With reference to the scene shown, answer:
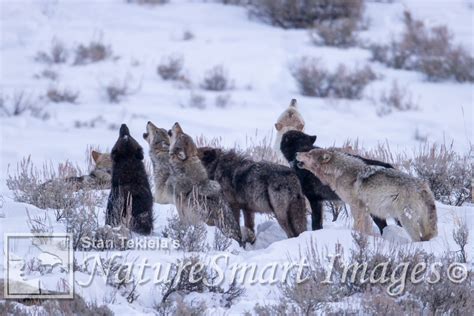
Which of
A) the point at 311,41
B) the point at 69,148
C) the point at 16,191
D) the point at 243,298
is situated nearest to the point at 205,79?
the point at 311,41

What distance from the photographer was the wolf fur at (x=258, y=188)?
9.82m

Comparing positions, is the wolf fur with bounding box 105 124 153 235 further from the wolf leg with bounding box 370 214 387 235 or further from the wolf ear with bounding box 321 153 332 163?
the wolf leg with bounding box 370 214 387 235

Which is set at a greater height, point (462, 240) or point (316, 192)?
point (316, 192)

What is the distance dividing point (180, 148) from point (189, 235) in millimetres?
1711

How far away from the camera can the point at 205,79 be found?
987 inches

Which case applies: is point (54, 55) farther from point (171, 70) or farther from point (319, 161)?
point (319, 161)

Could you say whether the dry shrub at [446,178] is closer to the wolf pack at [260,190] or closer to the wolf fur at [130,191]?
the wolf pack at [260,190]

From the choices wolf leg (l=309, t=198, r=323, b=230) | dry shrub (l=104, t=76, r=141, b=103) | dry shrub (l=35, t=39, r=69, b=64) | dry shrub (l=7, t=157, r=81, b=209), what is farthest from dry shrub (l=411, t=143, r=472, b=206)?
dry shrub (l=35, t=39, r=69, b=64)

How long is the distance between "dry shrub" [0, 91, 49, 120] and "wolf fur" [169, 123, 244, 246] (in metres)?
12.1

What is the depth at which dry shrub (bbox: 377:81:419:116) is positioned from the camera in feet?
75.4

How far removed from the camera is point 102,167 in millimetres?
12648

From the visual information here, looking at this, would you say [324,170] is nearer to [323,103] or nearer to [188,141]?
[188,141]

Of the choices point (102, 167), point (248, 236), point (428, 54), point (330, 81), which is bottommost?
point (248, 236)

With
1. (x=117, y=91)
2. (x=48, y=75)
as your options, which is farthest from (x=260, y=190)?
(x=48, y=75)
